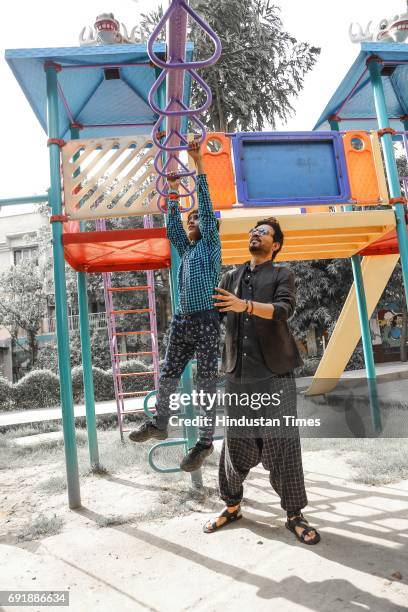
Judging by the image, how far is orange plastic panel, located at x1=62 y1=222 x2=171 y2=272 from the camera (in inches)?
178

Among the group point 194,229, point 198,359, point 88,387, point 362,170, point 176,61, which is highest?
point 362,170

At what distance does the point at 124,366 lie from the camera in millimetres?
14234

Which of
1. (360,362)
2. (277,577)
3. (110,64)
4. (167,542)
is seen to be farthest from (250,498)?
(360,362)

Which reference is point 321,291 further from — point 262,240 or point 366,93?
point 262,240

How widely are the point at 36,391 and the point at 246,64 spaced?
12.2 m

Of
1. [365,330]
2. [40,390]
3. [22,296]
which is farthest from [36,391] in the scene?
[365,330]

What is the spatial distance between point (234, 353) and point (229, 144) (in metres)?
2.71

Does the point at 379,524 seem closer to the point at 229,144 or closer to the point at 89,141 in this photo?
the point at 229,144

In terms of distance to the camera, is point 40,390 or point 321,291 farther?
point 321,291

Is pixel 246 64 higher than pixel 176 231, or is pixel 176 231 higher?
pixel 246 64

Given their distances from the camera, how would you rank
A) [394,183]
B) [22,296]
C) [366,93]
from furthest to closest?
[22,296]
[366,93]
[394,183]

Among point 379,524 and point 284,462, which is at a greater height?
point 284,462

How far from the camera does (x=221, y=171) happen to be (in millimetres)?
5020

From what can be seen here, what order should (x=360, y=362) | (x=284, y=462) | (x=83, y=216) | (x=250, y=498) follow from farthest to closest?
(x=360, y=362) < (x=83, y=216) < (x=250, y=498) < (x=284, y=462)
